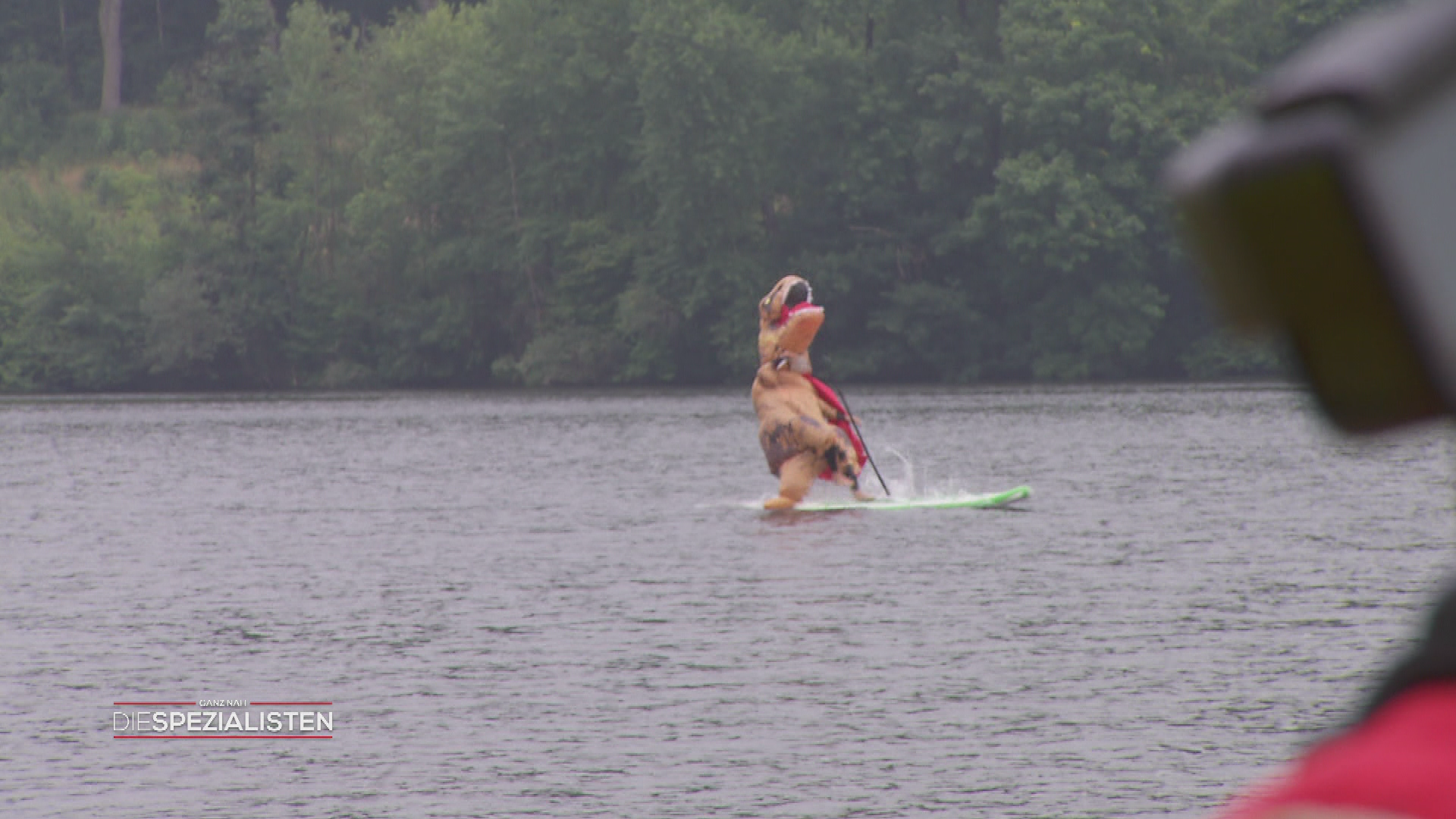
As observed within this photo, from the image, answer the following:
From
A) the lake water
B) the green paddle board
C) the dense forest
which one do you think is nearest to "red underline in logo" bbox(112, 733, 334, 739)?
the lake water

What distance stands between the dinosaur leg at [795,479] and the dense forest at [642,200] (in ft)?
137

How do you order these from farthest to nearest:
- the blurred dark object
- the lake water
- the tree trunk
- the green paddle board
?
the tree trunk, the green paddle board, the lake water, the blurred dark object

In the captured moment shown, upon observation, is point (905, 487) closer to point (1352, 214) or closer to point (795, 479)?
point (795, 479)

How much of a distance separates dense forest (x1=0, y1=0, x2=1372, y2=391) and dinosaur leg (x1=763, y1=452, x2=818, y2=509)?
41778 mm

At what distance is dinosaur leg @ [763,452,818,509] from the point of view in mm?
25766

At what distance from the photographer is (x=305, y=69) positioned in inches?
3164

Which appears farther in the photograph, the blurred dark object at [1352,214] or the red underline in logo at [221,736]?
the red underline in logo at [221,736]

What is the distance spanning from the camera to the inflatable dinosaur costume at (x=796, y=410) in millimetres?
25156

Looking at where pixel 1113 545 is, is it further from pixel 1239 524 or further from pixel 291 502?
pixel 291 502

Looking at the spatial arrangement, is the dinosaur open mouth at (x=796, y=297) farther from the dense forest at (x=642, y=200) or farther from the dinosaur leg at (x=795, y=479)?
the dense forest at (x=642, y=200)

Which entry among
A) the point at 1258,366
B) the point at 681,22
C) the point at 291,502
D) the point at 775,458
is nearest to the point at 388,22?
the point at 681,22

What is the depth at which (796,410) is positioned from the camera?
25156mm

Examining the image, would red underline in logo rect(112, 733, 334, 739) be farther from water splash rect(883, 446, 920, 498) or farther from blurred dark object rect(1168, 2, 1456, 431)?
water splash rect(883, 446, 920, 498)

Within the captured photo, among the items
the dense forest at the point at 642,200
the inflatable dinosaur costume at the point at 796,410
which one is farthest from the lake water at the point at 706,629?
the dense forest at the point at 642,200
